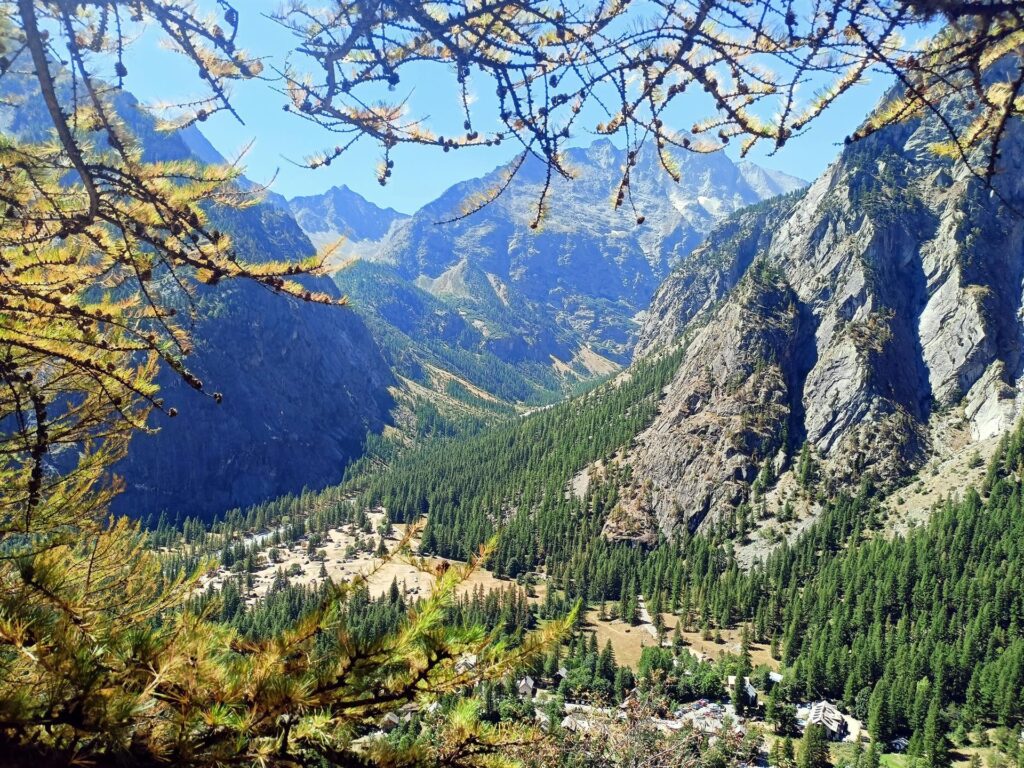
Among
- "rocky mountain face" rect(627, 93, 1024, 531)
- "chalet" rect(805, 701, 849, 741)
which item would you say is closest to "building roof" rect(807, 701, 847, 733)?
"chalet" rect(805, 701, 849, 741)

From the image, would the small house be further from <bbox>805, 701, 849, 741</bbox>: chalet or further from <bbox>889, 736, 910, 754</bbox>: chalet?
<bbox>889, 736, 910, 754</bbox>: chalet

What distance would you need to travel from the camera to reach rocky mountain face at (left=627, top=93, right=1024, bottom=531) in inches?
4045

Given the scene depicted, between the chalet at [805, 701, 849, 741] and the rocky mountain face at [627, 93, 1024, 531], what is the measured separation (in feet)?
172

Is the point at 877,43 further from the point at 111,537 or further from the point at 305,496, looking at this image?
the point at 305,496

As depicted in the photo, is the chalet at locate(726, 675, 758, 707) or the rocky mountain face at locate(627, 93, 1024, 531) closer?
the chalet at locate(726, 675, 758, 707)

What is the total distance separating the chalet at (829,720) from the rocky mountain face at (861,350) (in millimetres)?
52499

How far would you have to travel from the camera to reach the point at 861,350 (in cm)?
10938

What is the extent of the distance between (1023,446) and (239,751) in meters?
108

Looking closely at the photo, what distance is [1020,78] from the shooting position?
4363 millimetres

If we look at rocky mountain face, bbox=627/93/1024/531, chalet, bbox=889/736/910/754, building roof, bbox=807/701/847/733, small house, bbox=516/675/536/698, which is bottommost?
small house, bbox=516/675/536/698

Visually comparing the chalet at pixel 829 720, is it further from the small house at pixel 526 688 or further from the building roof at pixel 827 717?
the small house at pixel 526 688

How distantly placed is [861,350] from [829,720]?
3087 inches

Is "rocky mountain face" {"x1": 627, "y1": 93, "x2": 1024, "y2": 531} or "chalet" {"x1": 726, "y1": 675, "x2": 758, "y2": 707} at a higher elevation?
"rocky mountain face" {"x1": 627, "y1": 93, "x2": 1024, "y2": 531}

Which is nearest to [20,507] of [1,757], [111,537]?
[111,537]
